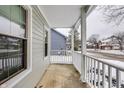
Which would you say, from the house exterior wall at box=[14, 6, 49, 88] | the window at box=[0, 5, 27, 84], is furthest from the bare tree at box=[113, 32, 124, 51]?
the house exterior wall at box=[14, 6, 49, 88]

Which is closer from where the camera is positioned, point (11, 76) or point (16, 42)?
point (11, 76)

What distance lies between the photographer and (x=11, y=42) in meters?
2.48

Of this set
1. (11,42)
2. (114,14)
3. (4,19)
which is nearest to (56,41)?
(11,42)

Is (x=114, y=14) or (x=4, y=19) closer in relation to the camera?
(x=4, y=19)

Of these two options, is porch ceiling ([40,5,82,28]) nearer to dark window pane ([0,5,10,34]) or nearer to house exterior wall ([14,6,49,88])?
house exterior wall ([14,6,49,88])

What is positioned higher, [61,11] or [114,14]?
[61,11]

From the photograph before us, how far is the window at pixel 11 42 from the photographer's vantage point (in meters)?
2.13

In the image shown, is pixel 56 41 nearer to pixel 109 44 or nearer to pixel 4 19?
pixel 109 44
